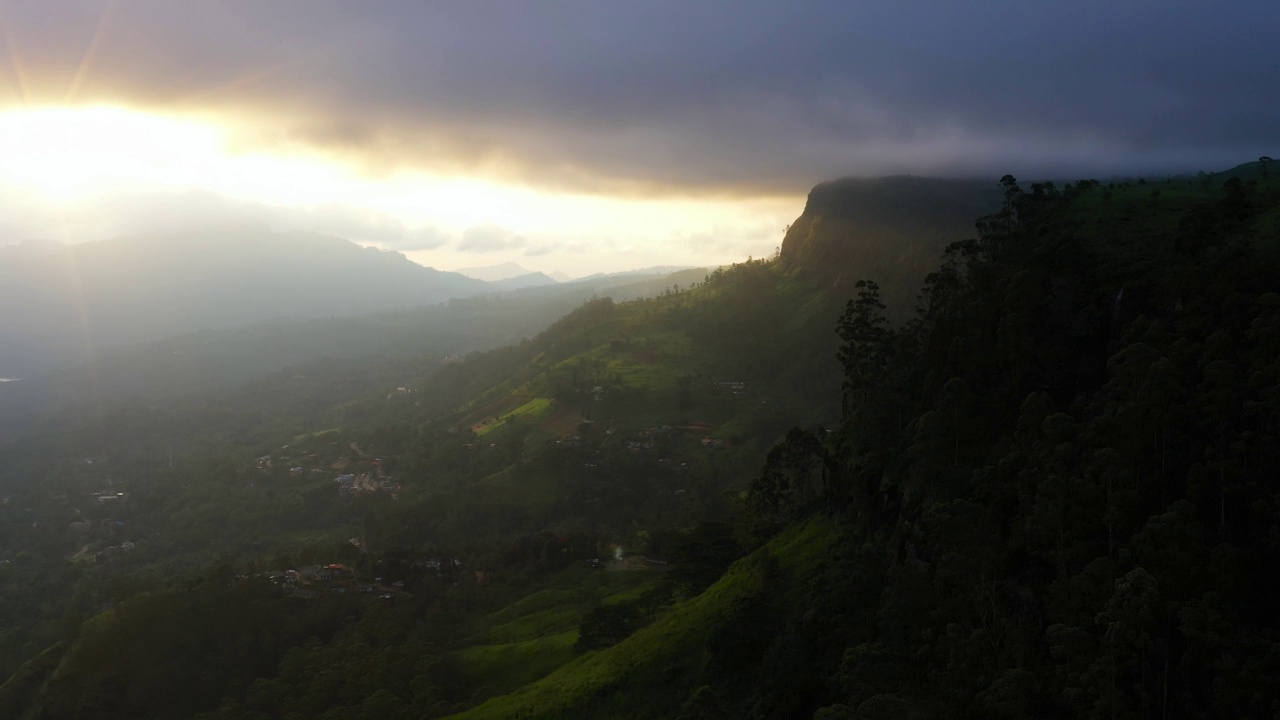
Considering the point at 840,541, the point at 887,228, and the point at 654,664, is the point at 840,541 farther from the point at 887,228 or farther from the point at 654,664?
the point at 887,228

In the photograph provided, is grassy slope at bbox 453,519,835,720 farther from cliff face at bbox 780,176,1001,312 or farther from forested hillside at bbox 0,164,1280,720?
cliff face at bbox 780,176,1001,312

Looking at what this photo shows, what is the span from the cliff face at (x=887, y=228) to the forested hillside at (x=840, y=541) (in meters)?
3.23

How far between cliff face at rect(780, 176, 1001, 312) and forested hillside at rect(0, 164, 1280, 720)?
10.6ft

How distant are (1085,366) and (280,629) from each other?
64688mm

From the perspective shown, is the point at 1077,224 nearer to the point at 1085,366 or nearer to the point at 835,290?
the point at 1085,366

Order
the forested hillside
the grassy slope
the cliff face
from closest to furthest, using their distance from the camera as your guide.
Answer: the forested hillside → the grassy slope → the cliff face

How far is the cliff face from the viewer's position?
134m

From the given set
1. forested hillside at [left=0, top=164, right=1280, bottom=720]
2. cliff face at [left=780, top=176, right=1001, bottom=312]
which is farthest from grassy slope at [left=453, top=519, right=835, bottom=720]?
cliff face at [left=780, top=176, right=1001, bottom=312]

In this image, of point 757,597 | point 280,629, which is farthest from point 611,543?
point 757,597

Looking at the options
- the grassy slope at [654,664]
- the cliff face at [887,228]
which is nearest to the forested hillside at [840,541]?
the grassy slope at [654,664]

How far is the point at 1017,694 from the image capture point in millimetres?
20922

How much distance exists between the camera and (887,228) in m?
146

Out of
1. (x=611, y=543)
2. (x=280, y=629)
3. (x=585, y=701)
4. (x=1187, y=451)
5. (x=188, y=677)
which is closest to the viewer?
(x=1187, y=451)

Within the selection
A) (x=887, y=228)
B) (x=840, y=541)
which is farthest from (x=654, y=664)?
(x=887, y=228)
